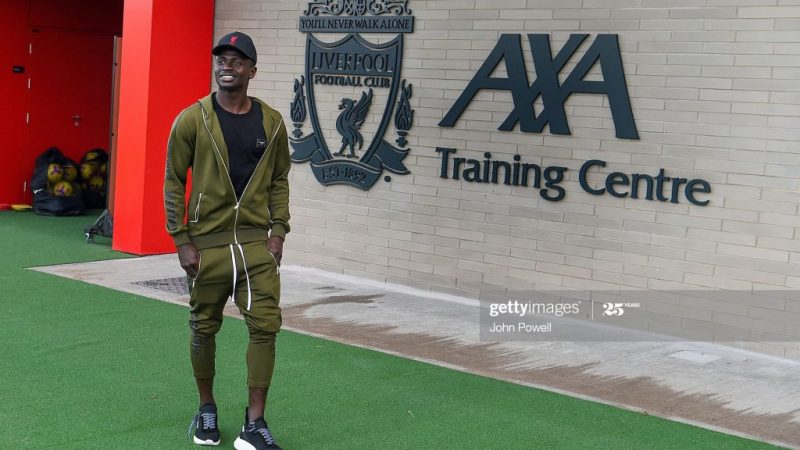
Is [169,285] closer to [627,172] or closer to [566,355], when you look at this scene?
[566,355]

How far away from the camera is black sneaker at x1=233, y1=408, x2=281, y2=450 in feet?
16.8

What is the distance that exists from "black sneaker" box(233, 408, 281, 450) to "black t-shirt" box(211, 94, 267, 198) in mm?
1091

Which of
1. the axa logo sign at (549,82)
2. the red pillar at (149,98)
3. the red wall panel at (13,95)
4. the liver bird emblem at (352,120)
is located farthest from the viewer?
the red wall panel at (13,95)

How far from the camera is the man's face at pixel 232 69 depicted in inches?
203

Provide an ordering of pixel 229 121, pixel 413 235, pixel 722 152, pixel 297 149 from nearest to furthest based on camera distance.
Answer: pixel 229 121 < pixel 722 152 < pixel 413 235 < pixel 297 149

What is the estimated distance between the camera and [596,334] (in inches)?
337

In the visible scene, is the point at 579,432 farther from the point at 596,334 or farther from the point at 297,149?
the point at 297,149

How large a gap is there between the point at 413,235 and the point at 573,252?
1723 millimetres

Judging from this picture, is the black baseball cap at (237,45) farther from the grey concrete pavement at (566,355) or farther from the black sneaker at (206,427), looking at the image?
the grey concrete pavement at (566,355)

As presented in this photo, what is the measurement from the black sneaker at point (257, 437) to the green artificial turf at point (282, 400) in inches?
7.4

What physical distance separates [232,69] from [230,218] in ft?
2.32

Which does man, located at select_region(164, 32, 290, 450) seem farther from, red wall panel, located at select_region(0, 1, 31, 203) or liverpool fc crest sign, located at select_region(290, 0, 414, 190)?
red wall panel, located at select_region(0, 1, 31, 203)

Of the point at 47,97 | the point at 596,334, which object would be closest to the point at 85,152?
the point at 47,97

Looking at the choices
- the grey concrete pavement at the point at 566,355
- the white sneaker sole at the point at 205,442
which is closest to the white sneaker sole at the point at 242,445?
the white sneaker sole at the point at 205,442
